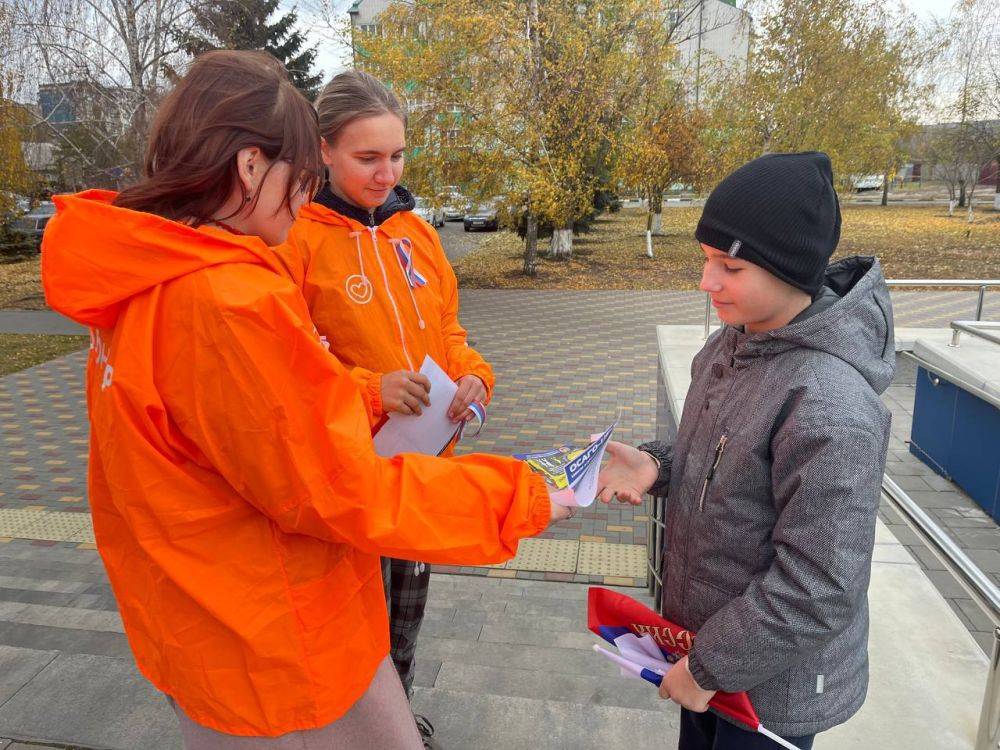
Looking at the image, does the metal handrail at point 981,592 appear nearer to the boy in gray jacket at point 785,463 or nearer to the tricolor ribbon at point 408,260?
the boy in gray jacket at point 785,463

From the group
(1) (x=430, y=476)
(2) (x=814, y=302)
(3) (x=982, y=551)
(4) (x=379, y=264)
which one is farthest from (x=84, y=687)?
(3) (x=982, y=551)

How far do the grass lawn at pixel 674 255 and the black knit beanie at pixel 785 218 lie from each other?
1369 cm

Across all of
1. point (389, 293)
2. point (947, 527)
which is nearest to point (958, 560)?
point (389, 293)

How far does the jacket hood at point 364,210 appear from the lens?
7.18ft

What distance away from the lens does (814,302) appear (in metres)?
1.49

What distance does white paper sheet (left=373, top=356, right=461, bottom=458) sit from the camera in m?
2.14

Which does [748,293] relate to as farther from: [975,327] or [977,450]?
[975,327]

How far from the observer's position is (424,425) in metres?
2.18

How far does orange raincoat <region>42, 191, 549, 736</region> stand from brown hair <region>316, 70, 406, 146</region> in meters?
0.87

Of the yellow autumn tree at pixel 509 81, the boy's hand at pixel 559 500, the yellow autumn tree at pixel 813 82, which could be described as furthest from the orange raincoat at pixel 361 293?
the yellow autumn tree at pixel 813 82

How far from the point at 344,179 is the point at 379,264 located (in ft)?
0.86

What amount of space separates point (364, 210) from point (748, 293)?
48.5 inches

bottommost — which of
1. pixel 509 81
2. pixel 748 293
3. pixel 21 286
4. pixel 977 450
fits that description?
pixel 977 450

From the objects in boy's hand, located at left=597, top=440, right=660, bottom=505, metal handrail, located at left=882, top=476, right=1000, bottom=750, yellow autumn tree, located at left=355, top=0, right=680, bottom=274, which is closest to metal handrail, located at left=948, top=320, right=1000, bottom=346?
metal handrail, located at left=882, top=476, right=1000, bottom=750
